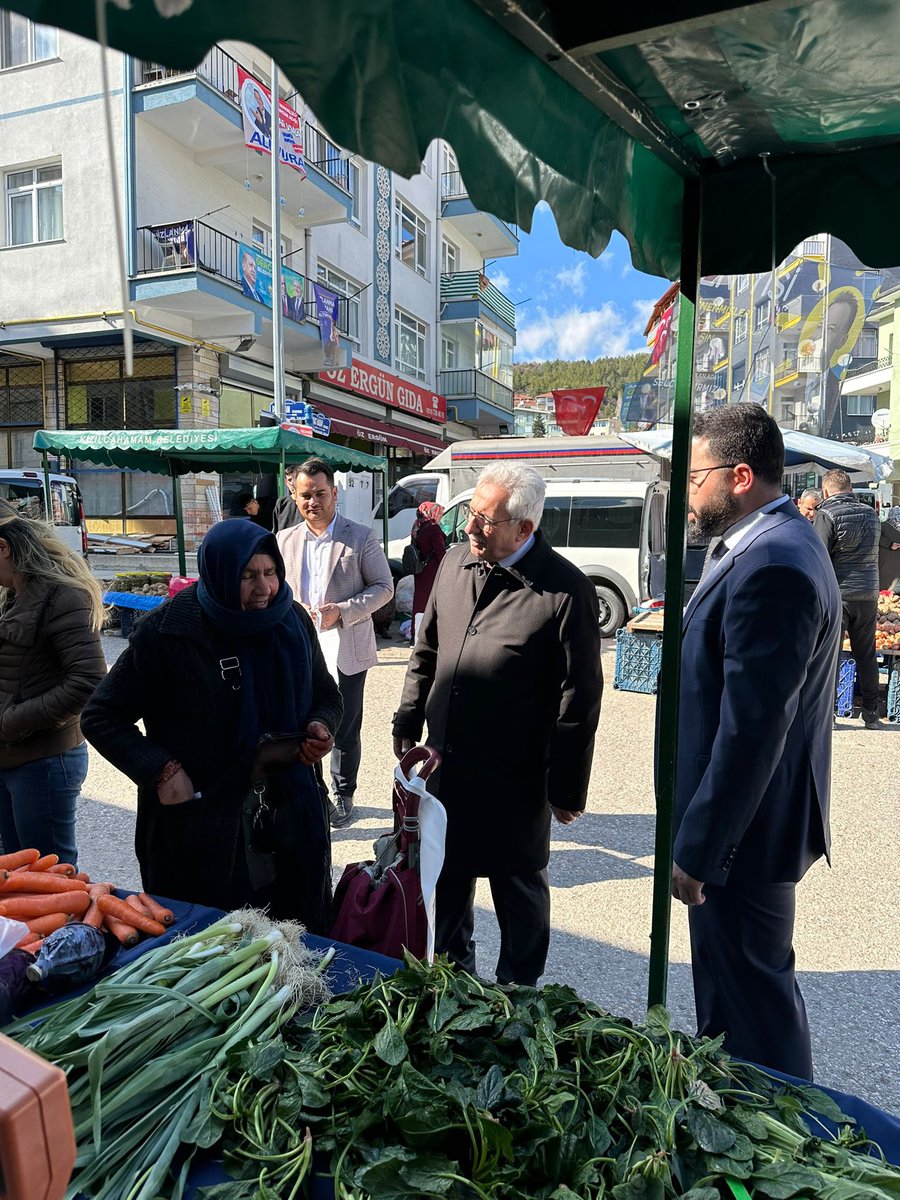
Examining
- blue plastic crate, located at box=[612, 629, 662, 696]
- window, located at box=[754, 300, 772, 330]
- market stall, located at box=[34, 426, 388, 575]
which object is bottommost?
blue plastic crate, located at box=[612, 629, 662, 696]

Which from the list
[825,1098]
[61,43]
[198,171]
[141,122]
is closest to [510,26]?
[825,1098]

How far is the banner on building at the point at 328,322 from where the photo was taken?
17.8 metres

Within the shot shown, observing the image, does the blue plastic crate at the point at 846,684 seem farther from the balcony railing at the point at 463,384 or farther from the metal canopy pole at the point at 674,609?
the balcony railing at the point at 463,384

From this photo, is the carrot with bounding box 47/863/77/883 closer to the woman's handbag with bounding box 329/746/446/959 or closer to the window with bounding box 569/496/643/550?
the woman's handbag with bounding box 329/746/446/959

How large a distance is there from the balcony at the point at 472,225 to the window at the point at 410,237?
110 centimetres

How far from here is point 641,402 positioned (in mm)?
15227

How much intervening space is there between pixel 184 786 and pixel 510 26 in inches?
81.3

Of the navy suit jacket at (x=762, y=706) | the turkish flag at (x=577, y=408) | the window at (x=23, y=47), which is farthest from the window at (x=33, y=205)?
the navy suit jacket at (x=762, y=706)

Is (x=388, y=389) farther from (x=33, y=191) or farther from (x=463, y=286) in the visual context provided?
(x=33, y=191)

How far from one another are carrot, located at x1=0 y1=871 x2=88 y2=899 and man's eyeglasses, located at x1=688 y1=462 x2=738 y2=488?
1.99m

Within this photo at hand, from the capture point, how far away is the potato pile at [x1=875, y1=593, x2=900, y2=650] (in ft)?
23.4

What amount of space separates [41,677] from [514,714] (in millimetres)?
1804

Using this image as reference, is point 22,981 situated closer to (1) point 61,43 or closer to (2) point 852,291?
(2) point 852,291

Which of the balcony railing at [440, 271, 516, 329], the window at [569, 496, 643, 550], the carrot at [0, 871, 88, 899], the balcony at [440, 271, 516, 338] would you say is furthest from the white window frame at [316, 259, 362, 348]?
the carrot at [0, 871, 88, 899]
